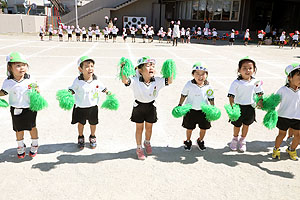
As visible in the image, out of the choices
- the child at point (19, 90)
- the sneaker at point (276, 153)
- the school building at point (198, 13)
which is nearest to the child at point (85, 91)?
the child at point (19, 90)

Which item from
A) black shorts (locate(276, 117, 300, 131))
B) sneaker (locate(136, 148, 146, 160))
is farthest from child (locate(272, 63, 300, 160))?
sneaker (locate(136, 148, 146, 160))

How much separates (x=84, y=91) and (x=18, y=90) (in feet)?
2.91

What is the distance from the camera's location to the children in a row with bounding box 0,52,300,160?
11.7 feet

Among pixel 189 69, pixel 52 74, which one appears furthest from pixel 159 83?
pixel 189 69

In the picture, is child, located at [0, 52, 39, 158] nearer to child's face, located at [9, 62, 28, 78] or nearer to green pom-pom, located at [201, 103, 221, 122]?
child's face, located at [9, 62, 28, 78]

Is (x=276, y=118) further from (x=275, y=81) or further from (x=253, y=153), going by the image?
(x=275, y=81)

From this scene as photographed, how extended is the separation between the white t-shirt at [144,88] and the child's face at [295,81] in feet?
6.16

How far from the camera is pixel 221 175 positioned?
3537mm

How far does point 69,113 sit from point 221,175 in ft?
11.7

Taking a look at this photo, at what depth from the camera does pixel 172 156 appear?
13.2 ft

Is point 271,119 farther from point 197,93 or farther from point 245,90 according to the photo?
point 197,93

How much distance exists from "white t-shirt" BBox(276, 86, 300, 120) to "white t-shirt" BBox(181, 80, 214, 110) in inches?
43.0

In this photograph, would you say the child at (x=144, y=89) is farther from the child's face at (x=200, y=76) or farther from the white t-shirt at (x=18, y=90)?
the white t-shirt at (x=18, y=90)

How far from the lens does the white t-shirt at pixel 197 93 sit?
12.7 ft
